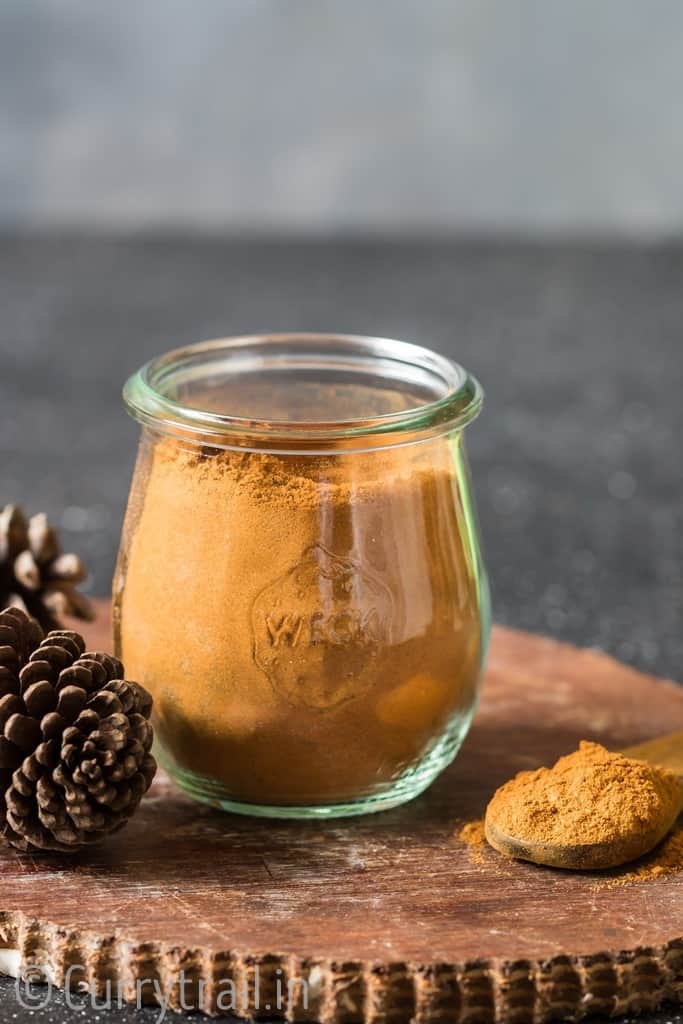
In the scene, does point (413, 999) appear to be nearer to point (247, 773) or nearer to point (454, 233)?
point (247, 773)

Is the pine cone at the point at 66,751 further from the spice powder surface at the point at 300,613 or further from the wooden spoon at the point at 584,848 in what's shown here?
the wooden spoon at the point at 584,848

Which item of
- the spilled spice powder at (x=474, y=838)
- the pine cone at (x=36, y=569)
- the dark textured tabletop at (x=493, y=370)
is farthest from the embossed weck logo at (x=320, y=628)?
the dark textured tabletop at (x=493, y=370)

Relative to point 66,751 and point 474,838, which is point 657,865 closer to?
point 474,838

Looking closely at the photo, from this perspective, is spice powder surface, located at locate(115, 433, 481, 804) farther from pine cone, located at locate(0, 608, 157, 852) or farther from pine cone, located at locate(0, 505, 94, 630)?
pine cone, located at locate(0, 505, 94, 630)

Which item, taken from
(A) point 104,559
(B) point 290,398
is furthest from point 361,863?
(A) point 104,559

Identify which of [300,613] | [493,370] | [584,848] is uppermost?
[300,613]

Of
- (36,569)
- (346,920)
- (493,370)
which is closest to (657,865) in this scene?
(346,920)
